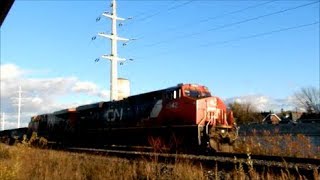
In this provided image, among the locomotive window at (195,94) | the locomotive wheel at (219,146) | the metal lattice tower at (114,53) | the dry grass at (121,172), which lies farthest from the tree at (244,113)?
the dry grass at (121,172)

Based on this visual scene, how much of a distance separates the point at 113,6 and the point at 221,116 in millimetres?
30812

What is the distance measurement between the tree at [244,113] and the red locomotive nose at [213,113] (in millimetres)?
33461

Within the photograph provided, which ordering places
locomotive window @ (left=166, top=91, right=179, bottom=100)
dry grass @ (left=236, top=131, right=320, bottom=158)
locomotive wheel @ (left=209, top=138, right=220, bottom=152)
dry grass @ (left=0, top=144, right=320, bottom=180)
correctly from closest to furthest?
dry grass @ (left=0, top=144, right=320, bottom=180) → dry grass @ (left=236, top=131, right=320, bottom=158) → locomotive wheel @ (left=209, top=138, right=220, bottom=152) → locomotive window @ (left=166, top=91, right=179, bottom=100)

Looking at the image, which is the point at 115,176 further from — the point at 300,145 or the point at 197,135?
the point at 197,135

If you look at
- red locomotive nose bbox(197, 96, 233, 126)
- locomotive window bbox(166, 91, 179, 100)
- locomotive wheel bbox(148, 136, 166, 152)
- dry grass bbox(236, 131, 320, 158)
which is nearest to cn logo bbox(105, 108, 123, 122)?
locomotive wheel bbox(148, 136, 166, 152)

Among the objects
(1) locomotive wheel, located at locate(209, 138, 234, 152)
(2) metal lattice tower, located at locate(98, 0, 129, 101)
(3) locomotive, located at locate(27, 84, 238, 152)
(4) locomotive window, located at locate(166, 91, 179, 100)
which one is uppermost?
(2) metal lattice tower, located at locate(98, 0, 129, 101)

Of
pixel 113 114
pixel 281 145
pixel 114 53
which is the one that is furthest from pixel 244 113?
pixel 281 145

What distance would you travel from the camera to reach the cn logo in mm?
26344

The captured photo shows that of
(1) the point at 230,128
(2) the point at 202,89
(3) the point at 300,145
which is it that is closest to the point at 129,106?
(2) the point at 202,89

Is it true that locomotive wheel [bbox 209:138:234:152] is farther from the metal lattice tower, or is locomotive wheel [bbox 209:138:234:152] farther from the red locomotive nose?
the metal lattice tower

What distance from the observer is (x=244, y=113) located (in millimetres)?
62188

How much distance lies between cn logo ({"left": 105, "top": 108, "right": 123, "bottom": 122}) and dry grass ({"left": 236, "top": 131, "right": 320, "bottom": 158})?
830 centimetres

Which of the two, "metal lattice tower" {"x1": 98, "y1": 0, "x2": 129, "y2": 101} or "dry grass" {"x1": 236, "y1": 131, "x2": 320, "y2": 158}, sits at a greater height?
"metal lattice tower" {"x1": 98, "y1": 0, "x2": 129, "y2": 101}

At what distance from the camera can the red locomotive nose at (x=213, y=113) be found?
2028cm
